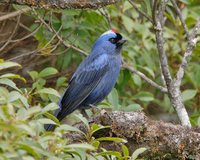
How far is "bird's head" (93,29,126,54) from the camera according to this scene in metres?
6.40

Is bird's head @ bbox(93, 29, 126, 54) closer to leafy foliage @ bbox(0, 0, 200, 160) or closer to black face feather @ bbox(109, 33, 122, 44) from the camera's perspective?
black face feather @ bbox(109, 33, 122, 44)

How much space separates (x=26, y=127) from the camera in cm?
277

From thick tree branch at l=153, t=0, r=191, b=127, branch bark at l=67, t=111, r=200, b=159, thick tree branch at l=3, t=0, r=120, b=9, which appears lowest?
branch bark at l=67, t=111, r=200, b=159

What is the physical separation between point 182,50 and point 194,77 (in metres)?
0.64

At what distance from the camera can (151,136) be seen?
15.2 ft

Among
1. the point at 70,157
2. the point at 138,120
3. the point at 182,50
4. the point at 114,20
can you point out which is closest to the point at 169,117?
the point at 182,50

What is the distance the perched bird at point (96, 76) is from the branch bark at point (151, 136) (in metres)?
1.28

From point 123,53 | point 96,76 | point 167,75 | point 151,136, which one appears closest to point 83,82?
point 96,76

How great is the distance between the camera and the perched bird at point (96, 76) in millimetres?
6027

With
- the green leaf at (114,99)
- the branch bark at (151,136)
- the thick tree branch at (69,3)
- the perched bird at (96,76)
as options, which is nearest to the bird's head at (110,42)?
the perched bird at (96,76)

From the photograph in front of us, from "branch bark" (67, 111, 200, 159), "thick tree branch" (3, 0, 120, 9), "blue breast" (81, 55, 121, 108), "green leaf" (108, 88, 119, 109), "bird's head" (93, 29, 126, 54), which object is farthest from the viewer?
"bird's head" (93, 29, 126, 54)

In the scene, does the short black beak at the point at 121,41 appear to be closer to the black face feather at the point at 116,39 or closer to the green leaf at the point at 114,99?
the black face feather at the point at 116,39

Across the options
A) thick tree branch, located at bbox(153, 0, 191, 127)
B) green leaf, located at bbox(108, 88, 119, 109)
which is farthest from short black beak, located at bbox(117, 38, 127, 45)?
Result: thick tree branch, located at bbox(153, 0, 191, 127)

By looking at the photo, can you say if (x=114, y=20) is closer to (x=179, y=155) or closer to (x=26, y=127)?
(x=179, y=155)
